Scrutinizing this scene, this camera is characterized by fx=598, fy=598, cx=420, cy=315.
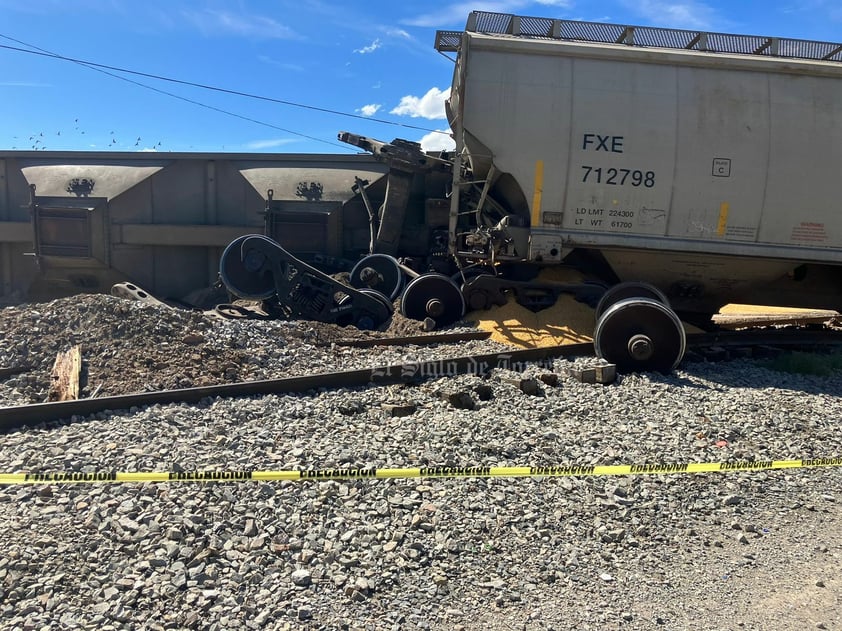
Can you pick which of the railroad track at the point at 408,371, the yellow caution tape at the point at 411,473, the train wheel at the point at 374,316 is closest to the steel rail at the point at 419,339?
the railroad track at the point at 408,371

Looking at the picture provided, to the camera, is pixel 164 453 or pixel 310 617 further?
pixel 164 453

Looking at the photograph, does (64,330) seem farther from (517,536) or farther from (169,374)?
(517,536)

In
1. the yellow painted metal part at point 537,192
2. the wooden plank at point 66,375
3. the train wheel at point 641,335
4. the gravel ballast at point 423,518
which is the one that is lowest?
the gravel ballast at point 423,518

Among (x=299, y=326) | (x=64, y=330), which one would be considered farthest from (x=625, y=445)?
(x=64, y=330)

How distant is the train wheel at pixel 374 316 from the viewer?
9195 mm

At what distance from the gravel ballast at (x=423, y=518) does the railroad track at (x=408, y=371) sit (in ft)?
0.47

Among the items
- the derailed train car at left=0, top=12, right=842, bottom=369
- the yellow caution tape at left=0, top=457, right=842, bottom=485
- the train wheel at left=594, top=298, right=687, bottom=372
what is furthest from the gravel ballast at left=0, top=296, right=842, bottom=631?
the derailed train car at left=0, top=12, right=842, bottom=369

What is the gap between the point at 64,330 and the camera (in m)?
6.92

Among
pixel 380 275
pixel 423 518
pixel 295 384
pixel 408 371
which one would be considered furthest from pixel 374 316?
pixel 423 518

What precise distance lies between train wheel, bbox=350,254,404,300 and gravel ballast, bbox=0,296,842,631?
14.6 ft

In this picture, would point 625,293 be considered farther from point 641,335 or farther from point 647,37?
point 647,37

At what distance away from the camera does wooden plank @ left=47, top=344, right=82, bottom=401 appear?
213 inches

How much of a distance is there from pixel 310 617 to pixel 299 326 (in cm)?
568

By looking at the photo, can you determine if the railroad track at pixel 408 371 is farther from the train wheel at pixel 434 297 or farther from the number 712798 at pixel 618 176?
the number 712798 at pixel 618 176
